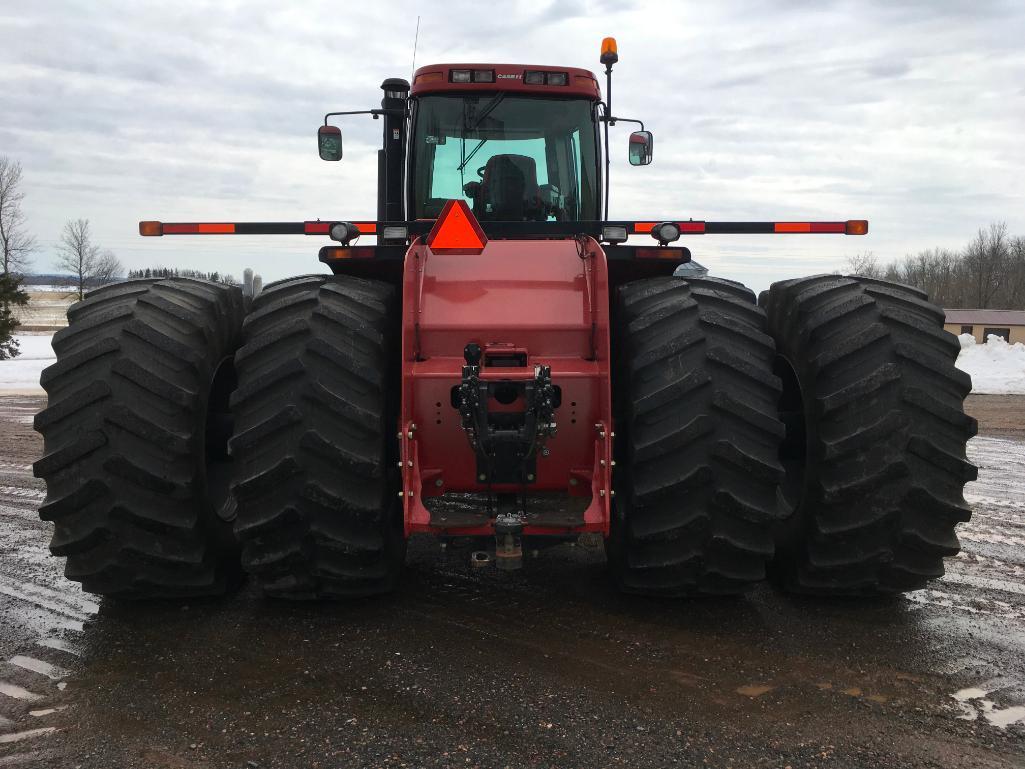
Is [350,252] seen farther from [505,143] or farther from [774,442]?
[774,442]

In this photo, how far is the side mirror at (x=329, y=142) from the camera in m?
6.79

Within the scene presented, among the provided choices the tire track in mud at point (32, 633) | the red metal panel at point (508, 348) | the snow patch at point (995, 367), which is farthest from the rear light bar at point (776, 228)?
the snow patch at point (995, 367)

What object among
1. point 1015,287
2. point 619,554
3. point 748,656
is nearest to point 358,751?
point 619,554

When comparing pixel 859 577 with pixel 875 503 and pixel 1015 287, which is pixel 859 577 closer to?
pixel 875 503

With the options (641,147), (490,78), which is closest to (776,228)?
(641,147)

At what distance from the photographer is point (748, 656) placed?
393 centimetres

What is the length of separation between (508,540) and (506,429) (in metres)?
0.50

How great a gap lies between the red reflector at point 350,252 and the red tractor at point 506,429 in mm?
223

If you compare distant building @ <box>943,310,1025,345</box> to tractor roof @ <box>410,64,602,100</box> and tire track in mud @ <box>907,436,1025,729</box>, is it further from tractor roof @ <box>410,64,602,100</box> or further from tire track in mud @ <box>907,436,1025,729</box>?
tractor roof @ <box>410,64,602,100</box>

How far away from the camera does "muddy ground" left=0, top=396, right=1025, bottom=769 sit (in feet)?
10.2

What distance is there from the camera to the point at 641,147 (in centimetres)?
661

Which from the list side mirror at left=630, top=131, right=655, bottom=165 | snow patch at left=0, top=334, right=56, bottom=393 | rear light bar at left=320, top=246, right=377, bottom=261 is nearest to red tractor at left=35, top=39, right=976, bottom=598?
rear light bar at left=320, top=246, right=377, bottom=261

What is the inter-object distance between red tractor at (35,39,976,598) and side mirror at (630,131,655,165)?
8.42 ft

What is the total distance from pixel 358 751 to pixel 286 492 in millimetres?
1208
